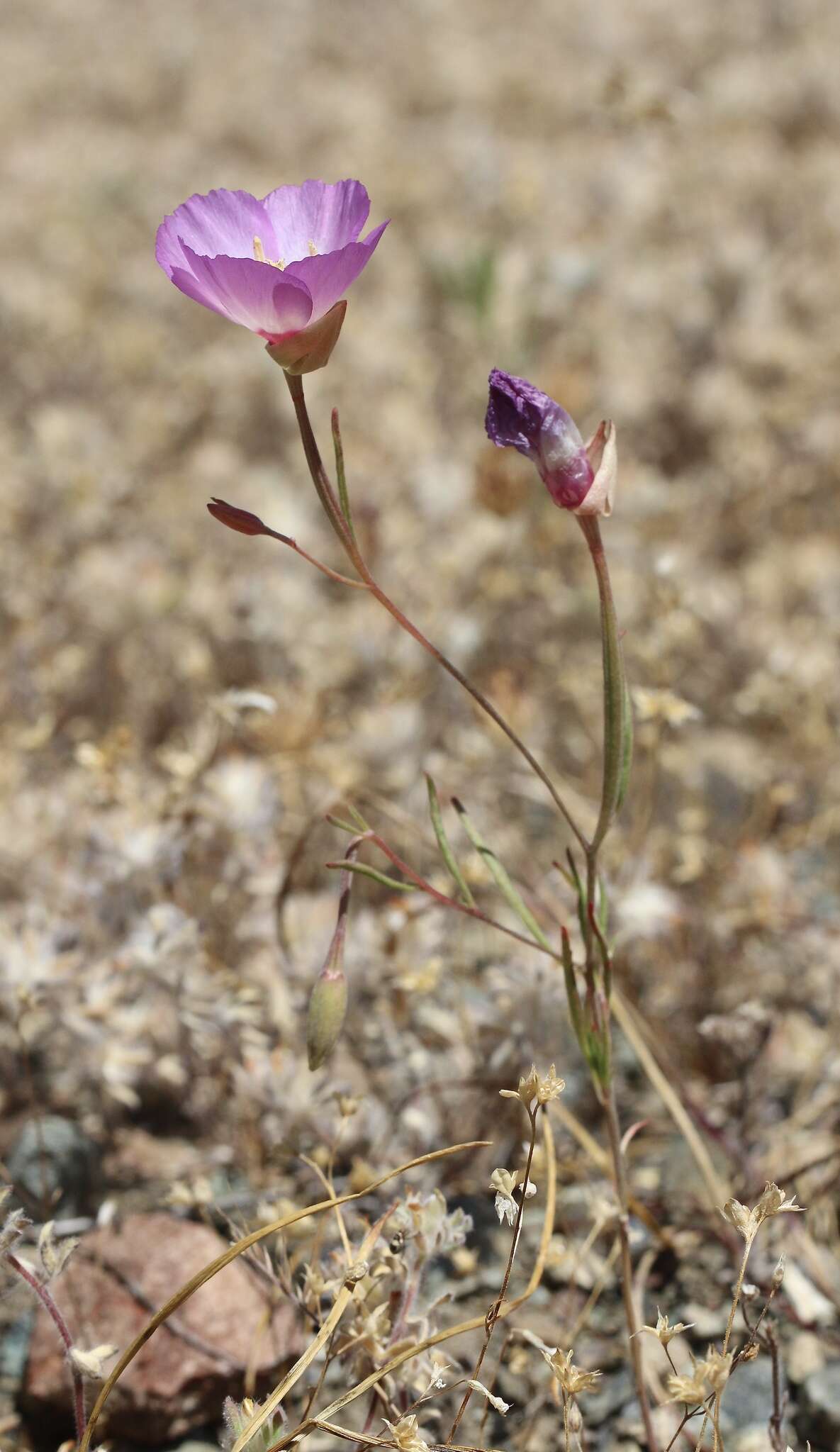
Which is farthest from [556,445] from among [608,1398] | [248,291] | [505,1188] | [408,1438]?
[608,1398]

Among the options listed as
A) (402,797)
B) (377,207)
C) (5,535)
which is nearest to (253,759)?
(402,797)

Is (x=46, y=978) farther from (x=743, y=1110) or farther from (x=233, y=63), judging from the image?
(x=233, y=63)

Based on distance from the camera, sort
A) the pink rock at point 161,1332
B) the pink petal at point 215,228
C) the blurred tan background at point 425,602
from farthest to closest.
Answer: the blurred tan background at point 425,602
the pink rock at point 161,1332
the pink petal at point 215,228

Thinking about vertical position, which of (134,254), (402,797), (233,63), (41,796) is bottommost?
(41,796)

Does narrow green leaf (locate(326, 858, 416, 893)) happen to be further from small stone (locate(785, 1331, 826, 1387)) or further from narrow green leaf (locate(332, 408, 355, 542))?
small stone (locate(785, 1331, 826, 1387))

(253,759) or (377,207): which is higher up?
(377,207)

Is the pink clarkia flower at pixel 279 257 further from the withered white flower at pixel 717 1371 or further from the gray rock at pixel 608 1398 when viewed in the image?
the gray rock at pixel 608 1398

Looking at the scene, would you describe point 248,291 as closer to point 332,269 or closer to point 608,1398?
point 332,269

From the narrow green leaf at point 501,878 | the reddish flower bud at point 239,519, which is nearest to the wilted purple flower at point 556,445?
the reddish flower bud at point 239,519
